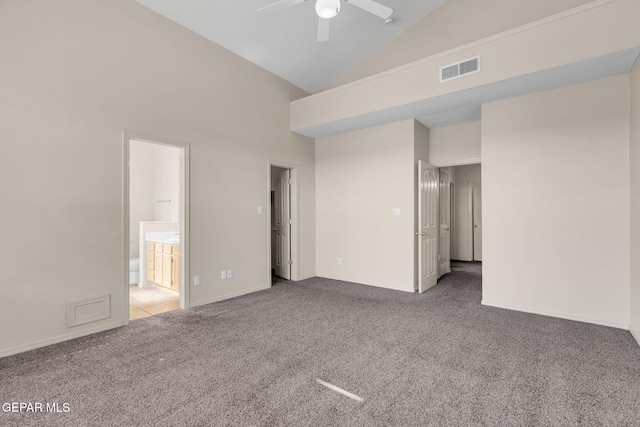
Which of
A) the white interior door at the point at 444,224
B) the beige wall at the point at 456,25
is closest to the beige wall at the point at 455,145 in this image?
the white interior door at the point at 444,224

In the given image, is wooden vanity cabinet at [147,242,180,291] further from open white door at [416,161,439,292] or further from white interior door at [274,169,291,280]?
open white door at [416,161,439,292]

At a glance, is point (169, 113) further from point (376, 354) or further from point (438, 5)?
point (438, 5)

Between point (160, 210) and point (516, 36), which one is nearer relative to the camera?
point (516, 36)

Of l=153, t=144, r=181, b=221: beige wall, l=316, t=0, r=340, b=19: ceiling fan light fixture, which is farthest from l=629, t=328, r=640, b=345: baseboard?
l=153, t=144, r=181, b=221: beige wall

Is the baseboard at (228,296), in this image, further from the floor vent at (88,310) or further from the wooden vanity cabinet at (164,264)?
the floor vent at (88,310)

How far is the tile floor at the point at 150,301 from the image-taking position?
3855mm

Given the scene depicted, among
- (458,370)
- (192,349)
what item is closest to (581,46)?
(458,370)

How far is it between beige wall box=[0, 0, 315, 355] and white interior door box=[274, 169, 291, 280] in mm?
1142

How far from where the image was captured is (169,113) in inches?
149

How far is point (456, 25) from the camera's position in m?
4.29

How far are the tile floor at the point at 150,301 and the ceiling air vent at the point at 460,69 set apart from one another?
446 cm

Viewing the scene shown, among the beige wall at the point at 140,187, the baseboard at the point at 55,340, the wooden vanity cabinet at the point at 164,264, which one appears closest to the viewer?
the baseboard at the point at 55,340

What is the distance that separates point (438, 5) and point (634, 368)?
4.72 meters

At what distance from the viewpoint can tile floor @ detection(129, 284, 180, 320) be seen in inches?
152
